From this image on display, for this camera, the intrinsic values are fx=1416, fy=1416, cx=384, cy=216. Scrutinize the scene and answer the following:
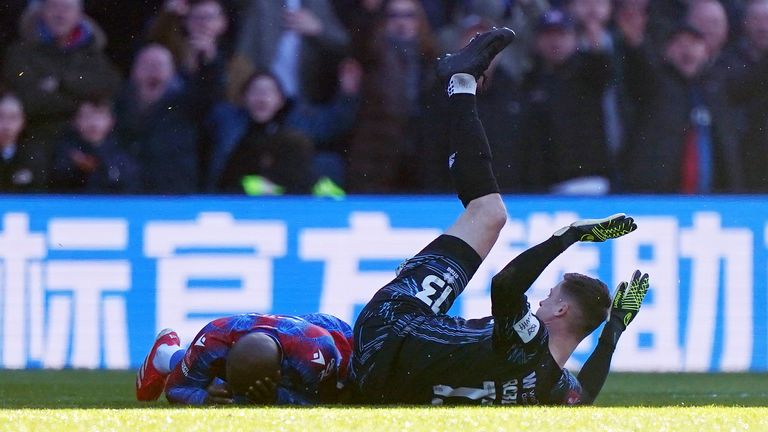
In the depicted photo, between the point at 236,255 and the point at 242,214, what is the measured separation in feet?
0.87

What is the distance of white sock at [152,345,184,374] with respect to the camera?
21.1ft

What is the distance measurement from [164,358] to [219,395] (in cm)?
82

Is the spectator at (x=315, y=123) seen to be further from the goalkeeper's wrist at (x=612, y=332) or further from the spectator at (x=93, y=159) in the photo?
the goalkeeper's wrist at (x=612, y=332)

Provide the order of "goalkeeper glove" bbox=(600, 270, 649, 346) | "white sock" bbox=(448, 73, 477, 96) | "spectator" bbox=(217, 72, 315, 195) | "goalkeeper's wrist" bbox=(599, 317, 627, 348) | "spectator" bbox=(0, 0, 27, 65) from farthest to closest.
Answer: "spectator" bbox=(0, 0, 27, 65), "spectator" bbox=(217, 72, 315, 195), "white sock" bbox=(448, 73, 477, 96), "goalkeeper glove" bbox=(600, 270, 649, 346), "goalkeeper's wrist" bbox=(599, 317, 627, 348)

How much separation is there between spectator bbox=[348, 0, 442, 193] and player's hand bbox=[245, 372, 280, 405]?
12.4 ft

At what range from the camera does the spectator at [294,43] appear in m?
9.55

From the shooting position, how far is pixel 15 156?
9.23 meters

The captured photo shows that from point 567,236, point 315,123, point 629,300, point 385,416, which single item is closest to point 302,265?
point 315,123

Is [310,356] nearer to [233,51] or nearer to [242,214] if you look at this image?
[242,214]

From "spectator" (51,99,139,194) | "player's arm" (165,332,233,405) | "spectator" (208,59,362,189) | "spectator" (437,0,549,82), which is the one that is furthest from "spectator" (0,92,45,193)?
"player's arm" (165,332,233,405)

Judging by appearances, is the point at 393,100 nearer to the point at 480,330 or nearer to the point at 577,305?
the point at 577,305

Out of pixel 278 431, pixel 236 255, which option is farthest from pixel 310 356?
pixel 236 255

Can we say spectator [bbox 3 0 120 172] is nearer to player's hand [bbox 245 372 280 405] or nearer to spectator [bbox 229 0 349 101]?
spectator [bbox 229 0 349 101]

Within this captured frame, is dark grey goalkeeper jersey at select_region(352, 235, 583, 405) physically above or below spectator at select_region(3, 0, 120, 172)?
below
